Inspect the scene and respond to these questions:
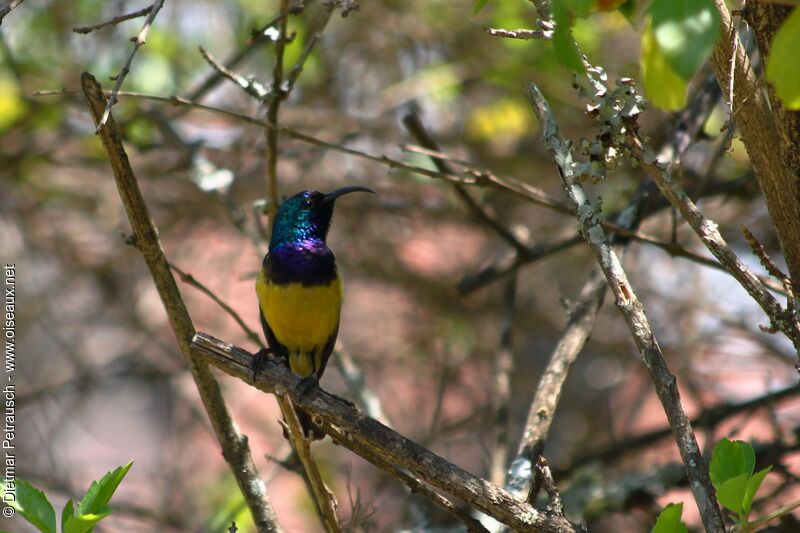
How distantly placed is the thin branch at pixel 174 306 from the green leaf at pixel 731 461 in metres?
1.56

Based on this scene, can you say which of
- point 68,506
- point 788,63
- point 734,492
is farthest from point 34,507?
point 788,63

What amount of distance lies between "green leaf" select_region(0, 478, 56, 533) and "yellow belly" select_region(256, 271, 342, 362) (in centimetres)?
200

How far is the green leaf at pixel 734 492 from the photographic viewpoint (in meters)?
1.91

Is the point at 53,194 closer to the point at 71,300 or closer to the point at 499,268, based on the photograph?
the point at 71,300

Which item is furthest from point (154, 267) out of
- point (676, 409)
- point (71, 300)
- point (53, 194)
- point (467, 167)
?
point (71, 300)

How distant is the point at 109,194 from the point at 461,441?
318cm

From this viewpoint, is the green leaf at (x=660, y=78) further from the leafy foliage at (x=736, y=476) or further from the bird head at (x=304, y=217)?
the bird head at (x=304, y=217)

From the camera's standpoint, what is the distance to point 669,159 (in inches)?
140

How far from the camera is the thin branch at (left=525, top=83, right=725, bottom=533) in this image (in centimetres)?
217

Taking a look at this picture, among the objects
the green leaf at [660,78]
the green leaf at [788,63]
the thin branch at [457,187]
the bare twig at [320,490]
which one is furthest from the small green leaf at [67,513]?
the thin branch at [457,187]

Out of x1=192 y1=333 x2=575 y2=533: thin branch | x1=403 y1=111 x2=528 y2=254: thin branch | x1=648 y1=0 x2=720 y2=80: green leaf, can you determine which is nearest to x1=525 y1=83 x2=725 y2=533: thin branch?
x1=192 y1=333 x2=575 y2=533: thin branch

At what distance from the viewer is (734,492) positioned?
1.92 m

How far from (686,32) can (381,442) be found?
1.50 m

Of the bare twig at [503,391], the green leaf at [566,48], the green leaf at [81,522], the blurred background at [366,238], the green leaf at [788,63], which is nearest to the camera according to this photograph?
the green leaf at [788,63]
